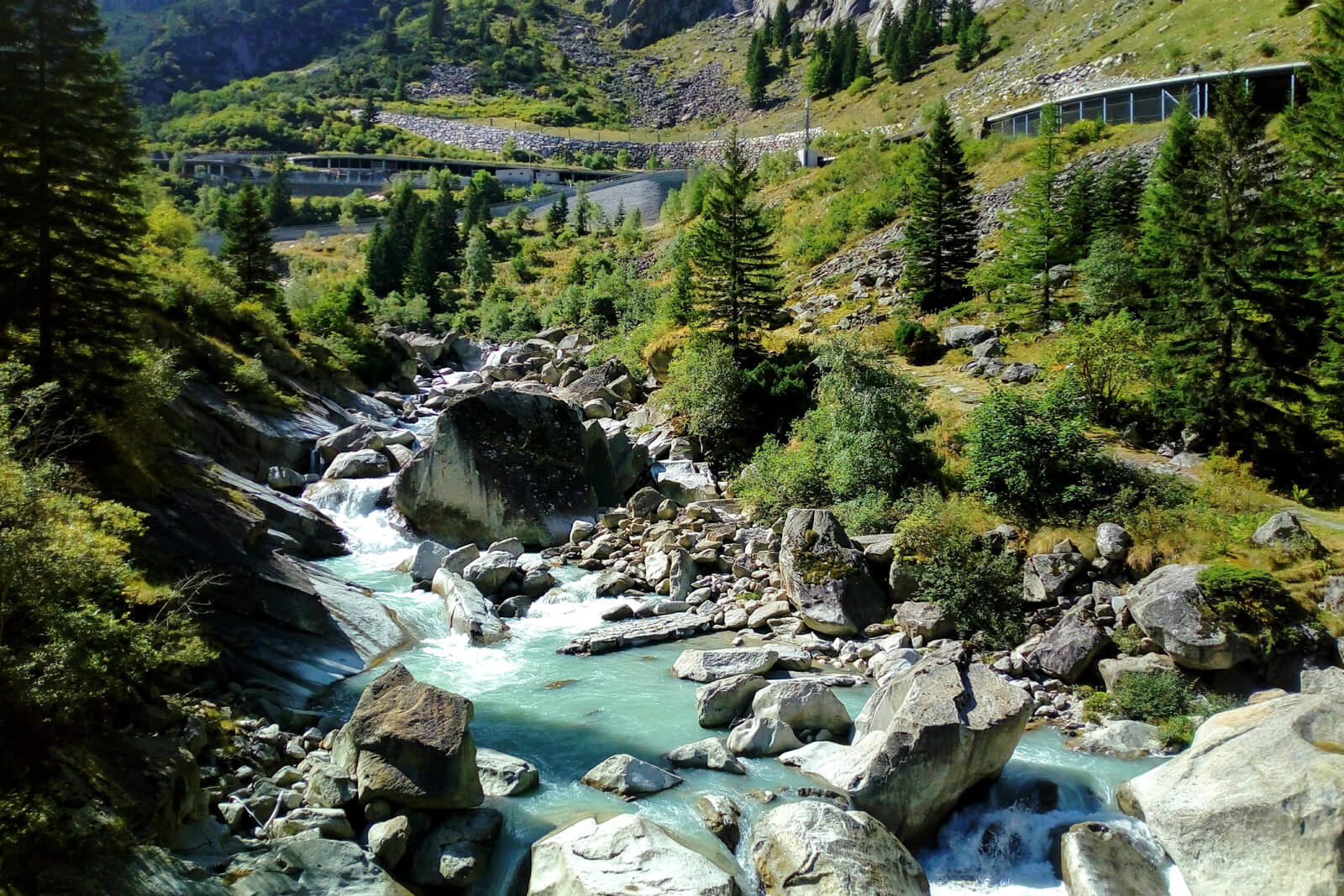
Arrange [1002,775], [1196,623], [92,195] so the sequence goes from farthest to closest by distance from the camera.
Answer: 1. [92,195]
2. [1196,623]
3. [1002,775]

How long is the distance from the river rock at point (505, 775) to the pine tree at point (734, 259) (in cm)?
2363

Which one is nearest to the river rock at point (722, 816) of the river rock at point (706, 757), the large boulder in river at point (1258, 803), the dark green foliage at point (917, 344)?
the river rock at point (706, 757)

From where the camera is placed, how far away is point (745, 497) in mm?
26109

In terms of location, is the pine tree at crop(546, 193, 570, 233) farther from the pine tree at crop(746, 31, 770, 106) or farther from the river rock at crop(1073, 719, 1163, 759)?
the river rock at crop(1073, 719, 1163, 759)

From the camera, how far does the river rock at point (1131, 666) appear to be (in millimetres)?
15297

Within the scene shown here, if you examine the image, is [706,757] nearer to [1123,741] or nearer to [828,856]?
[828,856]

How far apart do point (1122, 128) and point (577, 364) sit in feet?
116

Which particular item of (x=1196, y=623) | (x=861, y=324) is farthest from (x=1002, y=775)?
(x=861, y=324)

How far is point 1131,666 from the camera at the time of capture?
15438mm

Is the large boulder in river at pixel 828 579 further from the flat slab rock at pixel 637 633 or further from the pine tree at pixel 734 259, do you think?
the pine tree at pixel 734 259

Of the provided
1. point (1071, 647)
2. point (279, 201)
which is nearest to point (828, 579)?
point (1071, 647)

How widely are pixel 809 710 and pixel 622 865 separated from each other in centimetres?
523

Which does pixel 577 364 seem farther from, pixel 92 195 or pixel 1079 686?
pixel 1079 686

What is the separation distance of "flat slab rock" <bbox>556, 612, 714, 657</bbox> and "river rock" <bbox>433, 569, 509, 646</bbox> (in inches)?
72.1
